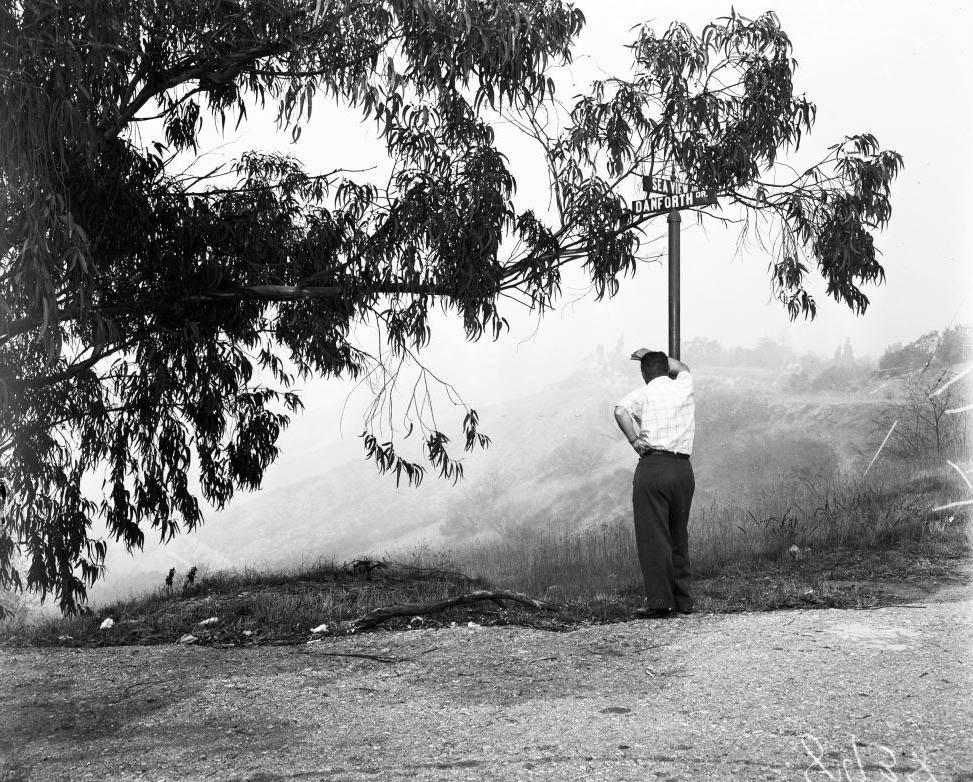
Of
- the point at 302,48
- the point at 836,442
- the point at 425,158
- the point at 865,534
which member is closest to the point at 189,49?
the point at 302,48

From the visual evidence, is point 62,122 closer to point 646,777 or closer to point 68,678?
point 68,678

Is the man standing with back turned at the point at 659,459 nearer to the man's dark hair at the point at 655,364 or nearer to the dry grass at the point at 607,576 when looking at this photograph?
the man's dark hair at the point at 655,364

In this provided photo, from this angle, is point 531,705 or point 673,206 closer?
point 531,705

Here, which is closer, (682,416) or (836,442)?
(682,416)

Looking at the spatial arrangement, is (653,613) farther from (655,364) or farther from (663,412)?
(655,364)

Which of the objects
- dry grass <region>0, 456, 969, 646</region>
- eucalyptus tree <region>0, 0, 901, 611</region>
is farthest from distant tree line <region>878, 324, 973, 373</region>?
eucalyptus tree <region>0, 0, 901, 611</region>

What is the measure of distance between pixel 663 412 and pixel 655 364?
385 millimetres

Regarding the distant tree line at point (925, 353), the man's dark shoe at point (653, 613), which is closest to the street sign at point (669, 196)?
the man's dark shoe at point (653, 613)

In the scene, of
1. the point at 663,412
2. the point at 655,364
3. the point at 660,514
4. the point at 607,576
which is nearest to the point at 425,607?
the point at 660,514

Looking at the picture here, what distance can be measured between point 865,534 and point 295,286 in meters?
6.37

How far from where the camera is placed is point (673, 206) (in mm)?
8039

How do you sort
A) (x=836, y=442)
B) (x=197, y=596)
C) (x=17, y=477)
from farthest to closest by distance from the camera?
(x=836, y=442), (x=197, y=596), (x=17, y=477)

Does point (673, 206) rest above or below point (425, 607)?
above

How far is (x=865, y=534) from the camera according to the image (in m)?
10.7
